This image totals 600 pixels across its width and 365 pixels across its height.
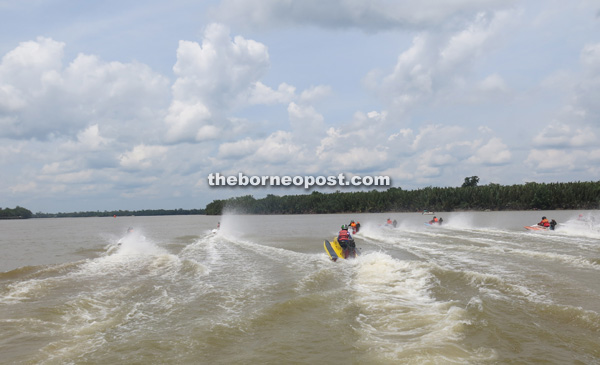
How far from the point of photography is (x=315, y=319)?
946cm

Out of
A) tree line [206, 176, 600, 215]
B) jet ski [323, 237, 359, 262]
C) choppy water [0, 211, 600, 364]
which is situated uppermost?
tree line [206, 176, 600, 215]

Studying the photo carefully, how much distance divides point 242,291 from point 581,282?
10.6m

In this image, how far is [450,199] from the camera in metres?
103

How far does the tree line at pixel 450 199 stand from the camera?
91438 millimetres

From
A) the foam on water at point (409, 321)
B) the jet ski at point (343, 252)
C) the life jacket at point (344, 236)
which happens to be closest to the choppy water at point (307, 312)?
the foam on water at point (409, 321)

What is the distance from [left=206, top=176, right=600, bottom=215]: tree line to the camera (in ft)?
300

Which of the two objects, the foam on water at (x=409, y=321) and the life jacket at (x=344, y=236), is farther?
the life jacket at (x=344, y=236)

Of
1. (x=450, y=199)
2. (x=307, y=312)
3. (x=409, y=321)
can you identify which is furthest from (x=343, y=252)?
(x=450, y=199)

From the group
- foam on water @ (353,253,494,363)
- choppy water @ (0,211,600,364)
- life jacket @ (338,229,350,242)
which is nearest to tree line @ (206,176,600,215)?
choppy water @ (0,211,600,364)

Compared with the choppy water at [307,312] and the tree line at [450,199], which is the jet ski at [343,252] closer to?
the choppy water at [307,312]

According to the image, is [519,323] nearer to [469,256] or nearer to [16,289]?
[469,256]

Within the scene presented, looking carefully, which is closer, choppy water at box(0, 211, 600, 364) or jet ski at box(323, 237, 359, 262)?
choppy water at box(0, 211, 600, 364)

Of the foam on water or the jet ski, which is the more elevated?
the jet ski

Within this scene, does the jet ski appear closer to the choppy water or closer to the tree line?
the choppy water
